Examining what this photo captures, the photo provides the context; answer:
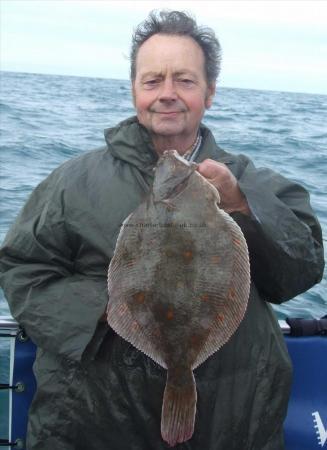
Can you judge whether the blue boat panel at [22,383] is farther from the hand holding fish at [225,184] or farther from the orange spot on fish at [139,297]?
the hand holding fish at [225,184]

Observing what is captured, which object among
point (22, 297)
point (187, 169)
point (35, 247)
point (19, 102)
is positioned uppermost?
point (187, 169)

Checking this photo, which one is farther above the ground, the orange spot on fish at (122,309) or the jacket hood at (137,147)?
the jacket hood at (137,147)

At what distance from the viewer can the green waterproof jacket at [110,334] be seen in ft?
8.70

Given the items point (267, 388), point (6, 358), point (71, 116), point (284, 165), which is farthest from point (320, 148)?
point (267, 388)

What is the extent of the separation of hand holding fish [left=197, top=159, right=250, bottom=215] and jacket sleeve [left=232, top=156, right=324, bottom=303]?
0.03 meters

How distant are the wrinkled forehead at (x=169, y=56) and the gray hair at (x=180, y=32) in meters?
0.05

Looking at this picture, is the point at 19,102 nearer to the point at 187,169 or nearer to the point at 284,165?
the point at 284,165

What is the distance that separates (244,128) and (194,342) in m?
17.7

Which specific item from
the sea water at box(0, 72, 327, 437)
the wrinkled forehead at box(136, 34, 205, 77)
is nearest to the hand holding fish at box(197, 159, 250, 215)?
the wrinkled forehead at box(136, 34, 205, 77)

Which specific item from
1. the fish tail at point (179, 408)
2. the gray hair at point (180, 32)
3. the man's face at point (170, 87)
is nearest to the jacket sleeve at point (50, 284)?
the fish tail at point (179, 408)

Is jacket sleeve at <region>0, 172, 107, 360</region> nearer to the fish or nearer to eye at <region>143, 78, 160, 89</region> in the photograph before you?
the fish

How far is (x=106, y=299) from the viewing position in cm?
265

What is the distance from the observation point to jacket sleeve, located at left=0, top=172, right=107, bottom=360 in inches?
104

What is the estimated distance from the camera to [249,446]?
2.78 meters
